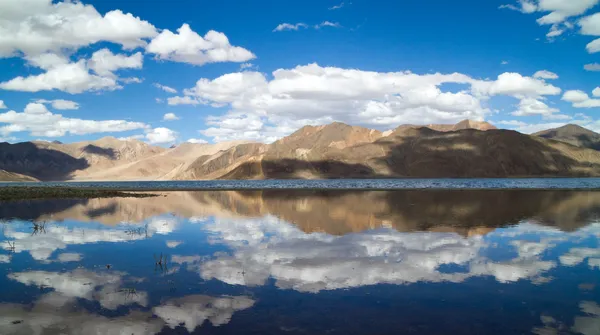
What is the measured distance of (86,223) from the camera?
32.9m

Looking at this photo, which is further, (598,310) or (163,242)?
(163,242)

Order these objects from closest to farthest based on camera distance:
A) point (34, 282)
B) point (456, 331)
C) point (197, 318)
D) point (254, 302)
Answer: point (456, 331), point (197, 318), point (254, 302), point (34, 282)

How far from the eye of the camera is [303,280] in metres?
15.3

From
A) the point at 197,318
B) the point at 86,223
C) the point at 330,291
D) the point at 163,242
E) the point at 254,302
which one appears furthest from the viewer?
the point at 86,223

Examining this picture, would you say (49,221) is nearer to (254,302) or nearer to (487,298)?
(254,302)

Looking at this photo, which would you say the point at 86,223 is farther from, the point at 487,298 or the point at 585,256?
the point at 585,256

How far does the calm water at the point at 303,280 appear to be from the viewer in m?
11.1

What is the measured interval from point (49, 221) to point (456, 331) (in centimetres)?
3301

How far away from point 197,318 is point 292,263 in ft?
22.7

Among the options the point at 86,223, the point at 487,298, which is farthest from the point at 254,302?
the point at 86,223

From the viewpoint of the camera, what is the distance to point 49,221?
33625 millimetres

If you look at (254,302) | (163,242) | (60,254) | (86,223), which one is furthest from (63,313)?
(86,223)

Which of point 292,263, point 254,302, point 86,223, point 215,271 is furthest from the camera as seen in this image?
point 86,223

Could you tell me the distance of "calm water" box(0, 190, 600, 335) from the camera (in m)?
11.1
